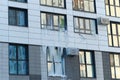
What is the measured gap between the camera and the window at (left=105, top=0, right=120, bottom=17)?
1141 inches

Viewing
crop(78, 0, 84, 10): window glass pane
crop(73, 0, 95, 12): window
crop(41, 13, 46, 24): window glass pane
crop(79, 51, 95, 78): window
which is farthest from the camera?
crop(78, 0, 84, 10): window glass pane

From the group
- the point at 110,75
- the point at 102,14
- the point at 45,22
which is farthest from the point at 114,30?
the point at 45,22

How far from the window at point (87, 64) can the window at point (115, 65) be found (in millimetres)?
1728

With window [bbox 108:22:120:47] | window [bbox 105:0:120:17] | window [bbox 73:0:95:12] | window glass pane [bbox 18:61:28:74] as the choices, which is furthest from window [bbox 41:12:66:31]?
window [bbox 105:0:120:17]

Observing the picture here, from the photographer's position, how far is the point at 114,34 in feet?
94.2

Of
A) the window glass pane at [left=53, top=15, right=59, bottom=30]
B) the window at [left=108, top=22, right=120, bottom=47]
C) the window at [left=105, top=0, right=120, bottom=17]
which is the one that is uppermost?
the window at [left=105, top=0, right=120, bottom=17]

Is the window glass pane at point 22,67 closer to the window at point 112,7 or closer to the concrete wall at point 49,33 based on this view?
the concrete wall at point 49,33

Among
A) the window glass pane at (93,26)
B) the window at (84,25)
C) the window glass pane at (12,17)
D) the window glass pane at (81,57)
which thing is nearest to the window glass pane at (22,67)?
the window glass pane at (12,17)

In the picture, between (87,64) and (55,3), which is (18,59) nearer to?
(55,3)

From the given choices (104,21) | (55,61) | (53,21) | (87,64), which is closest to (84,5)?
(104,21)

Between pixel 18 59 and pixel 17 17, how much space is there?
2896mm

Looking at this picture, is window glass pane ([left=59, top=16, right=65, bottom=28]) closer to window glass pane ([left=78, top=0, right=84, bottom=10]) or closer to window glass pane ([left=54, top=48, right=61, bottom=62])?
window glass pane ([left=78, top=0, right=84, bottom=10])

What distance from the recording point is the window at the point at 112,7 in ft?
95.0

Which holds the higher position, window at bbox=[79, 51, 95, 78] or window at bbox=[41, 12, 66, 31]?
window at bbox=[41, 12, 66, 31]
